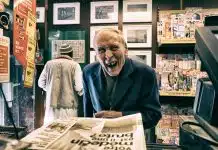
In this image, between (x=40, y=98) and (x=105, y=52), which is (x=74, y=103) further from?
(x=105, y=52)

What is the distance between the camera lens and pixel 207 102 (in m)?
0.75

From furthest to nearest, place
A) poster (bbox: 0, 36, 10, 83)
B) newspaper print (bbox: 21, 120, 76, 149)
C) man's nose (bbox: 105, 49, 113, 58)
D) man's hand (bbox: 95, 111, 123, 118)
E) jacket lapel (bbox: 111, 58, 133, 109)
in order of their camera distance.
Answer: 1. jacket lapel (bbox: 111, 58, 133, 109)
2. man's nose (bbox: 105, 49, 113, 58)
3. man's hand (bbox: 95, 111, 123, 118)
4. poster (bbox: 0, 36, 10, 83)
5. newspaper print (bbox: 21, 120, 76, 149)

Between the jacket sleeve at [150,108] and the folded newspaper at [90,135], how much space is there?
1.48 ft

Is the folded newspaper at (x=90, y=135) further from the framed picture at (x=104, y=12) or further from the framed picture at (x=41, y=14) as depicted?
the framed picture at (x=41, y=14)

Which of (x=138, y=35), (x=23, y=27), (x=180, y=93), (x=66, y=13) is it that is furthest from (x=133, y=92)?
(x=66, y=13)

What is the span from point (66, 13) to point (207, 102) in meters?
3.29

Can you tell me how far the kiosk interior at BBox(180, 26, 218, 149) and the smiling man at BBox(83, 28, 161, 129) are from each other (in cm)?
42

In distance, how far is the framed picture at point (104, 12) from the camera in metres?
3.61

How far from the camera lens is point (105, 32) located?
3.82ft

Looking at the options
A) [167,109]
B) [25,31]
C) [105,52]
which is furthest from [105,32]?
[167,109]

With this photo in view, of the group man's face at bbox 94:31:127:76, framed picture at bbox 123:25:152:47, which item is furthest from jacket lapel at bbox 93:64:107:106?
framed picture at bbox 123:25:152:47

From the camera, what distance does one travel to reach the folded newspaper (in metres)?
0.53

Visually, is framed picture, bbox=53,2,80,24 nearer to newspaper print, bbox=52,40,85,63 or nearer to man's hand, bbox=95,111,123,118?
newspaper print, bbox=52,40,85,63

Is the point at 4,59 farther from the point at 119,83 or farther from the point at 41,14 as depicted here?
the point at 41,14
